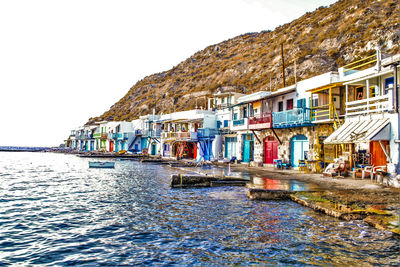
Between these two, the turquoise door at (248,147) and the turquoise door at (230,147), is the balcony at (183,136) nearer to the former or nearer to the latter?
the turquoise door at (230,147)

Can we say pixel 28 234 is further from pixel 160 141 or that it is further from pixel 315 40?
pixel 315 40

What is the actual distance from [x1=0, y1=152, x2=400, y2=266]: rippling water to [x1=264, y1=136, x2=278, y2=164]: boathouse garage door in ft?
59.0

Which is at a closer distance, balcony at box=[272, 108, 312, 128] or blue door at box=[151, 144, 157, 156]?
balcony at box=[272, 108, 312, 128]

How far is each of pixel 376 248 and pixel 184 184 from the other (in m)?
12.8

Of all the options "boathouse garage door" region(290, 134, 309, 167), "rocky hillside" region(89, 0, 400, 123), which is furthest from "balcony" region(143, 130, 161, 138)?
"boathouse garage door" region(290, 134, 309, 167)

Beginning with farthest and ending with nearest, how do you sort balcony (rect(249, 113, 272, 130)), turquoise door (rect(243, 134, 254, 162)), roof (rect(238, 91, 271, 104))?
turquoise door (rect(243, 134, 254, 162)) → roof (rect(238, 91, 271, 104)) → balcony (rect(249, 113, 272, 130))

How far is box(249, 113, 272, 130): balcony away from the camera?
96.5 ft

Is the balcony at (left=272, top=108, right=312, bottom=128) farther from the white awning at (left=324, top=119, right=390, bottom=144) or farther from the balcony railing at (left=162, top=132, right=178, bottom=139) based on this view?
the balcony railing at (left=162, top=132, right=178, bottom=139)

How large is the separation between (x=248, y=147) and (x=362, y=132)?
19602 millimetres

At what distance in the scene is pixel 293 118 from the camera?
2633 cm

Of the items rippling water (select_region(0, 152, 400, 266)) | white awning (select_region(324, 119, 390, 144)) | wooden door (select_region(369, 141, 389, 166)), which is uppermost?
white awning (select_region(324, 119, 390, 144))

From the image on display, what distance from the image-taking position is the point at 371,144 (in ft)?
62.0

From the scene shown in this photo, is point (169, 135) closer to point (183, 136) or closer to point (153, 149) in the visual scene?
point (183, 136)

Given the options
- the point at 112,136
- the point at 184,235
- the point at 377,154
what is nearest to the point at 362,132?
the point at 377,154
